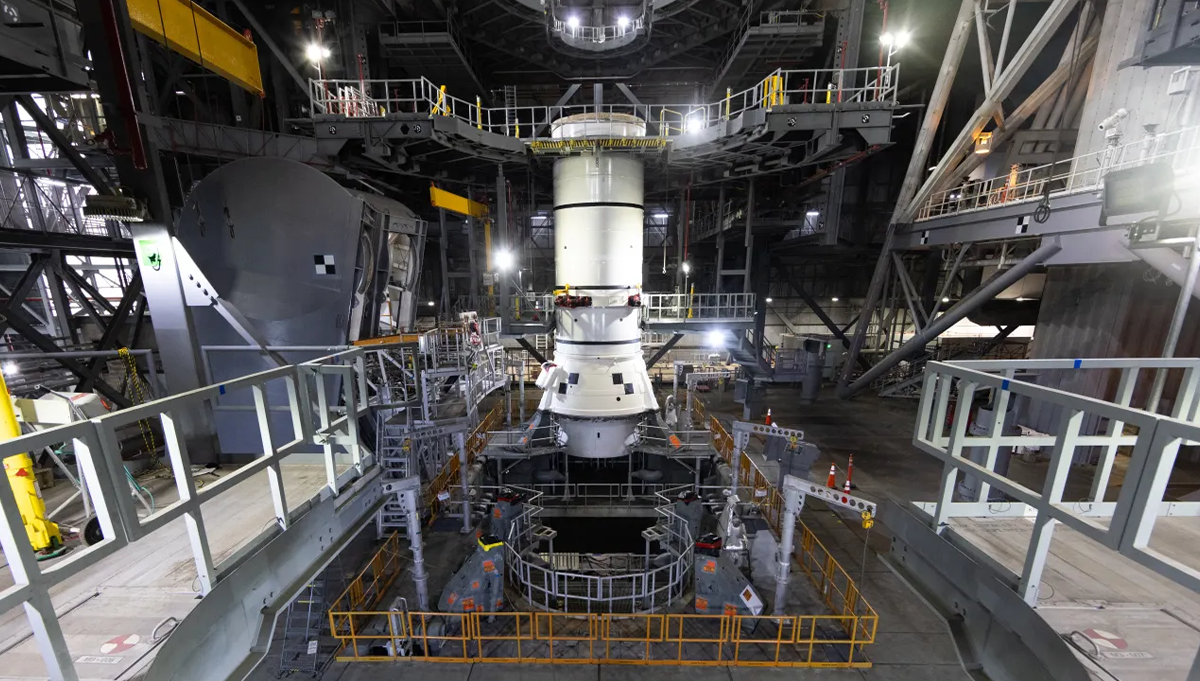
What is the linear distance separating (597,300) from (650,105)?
5.61m

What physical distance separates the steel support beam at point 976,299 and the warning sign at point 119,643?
59.0 ft

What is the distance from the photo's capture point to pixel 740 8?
48.2ft

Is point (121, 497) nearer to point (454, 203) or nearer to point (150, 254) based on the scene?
point (150, 254)

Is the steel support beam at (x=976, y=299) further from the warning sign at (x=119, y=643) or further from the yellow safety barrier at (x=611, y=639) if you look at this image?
the warning sign at (x=119, y=643)

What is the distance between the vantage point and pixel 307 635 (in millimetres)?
7125

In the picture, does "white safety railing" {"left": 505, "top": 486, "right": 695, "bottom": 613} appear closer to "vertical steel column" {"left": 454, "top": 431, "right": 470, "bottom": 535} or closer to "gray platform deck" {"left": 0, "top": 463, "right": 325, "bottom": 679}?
"vertical steel column" {"left": 454, "top": 431, "right": 470, "bottom": 535}

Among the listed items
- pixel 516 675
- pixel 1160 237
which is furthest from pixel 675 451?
pixel 1160 237

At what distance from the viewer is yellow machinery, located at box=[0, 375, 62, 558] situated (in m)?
3.08

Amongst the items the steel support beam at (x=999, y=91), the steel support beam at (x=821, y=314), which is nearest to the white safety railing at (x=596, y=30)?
the steel support beam at (x=999, y=91)

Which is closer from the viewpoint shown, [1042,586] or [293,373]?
[1042,586]

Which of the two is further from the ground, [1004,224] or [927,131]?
[927,131]

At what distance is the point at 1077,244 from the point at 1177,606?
1164 centimetres

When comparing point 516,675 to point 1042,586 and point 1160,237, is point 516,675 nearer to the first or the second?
point 1042,586

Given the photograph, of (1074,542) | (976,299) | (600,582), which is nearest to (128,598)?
(600,582)
